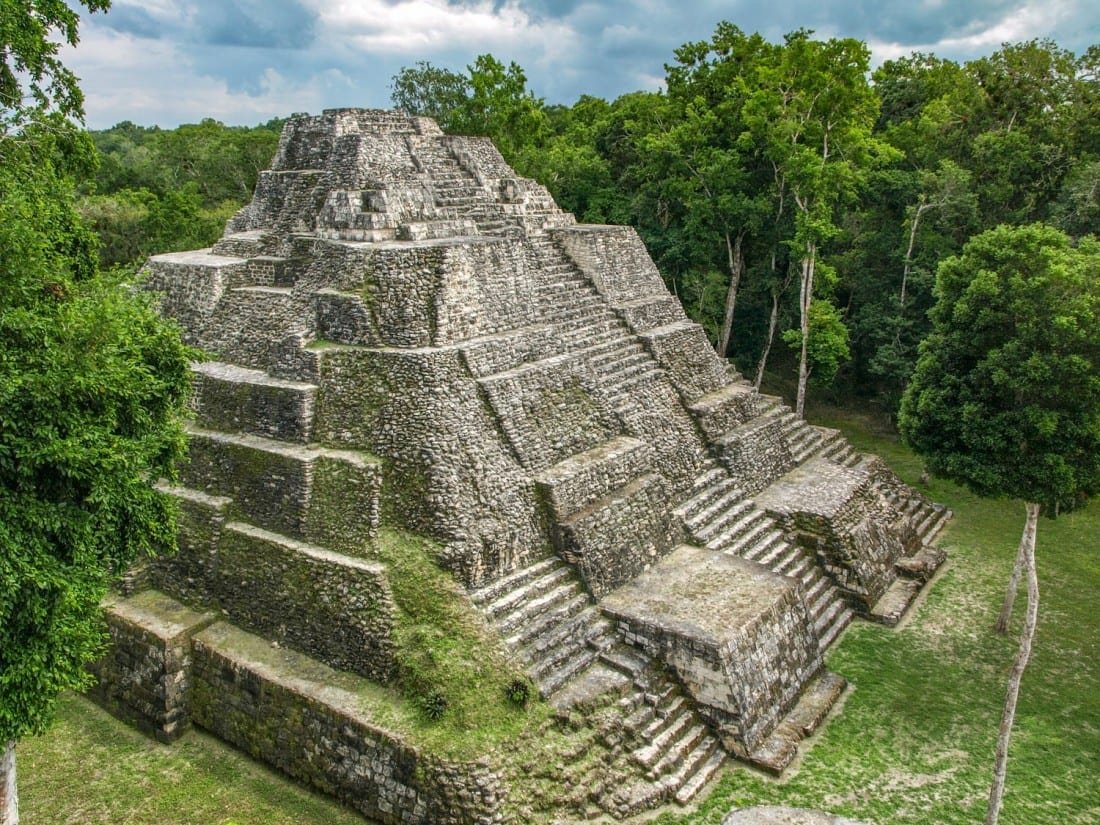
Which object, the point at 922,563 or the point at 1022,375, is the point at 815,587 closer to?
the point at 922,563

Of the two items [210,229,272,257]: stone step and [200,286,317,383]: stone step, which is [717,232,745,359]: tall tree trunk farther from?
[200,286,317,383]: stone step

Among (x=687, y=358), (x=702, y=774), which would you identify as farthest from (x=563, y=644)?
(x=687, y=358)

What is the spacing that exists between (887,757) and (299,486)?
692cm

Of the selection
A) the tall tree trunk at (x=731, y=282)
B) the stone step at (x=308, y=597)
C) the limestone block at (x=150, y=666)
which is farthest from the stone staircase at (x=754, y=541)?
the tall tree trunk at (x=731, y=282)

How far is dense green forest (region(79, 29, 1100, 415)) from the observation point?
55.8 ft

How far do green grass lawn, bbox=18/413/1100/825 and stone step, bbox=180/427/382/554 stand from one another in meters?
2.50

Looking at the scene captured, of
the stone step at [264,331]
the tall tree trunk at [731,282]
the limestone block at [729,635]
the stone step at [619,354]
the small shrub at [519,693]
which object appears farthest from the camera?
the tall tree trunk at [731,282]

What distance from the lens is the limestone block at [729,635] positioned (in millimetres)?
8469

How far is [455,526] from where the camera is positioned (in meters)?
8.51

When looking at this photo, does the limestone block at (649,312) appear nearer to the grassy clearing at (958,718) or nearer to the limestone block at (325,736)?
the grassy clearing at (958,718)

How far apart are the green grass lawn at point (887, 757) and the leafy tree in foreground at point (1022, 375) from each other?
1.31 meters

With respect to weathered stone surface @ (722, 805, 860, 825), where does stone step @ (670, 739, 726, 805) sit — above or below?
below

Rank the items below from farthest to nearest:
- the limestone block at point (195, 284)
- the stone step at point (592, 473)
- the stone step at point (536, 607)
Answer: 1. the limestone block at point (195, 284)
2. the stone step at point (592, 473)
3. the stone step at point (536, 607)

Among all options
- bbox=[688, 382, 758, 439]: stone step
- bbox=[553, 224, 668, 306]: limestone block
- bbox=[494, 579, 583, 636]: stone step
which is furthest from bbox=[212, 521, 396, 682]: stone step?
bbox=[553, 224, 668, 306]: limestone block
